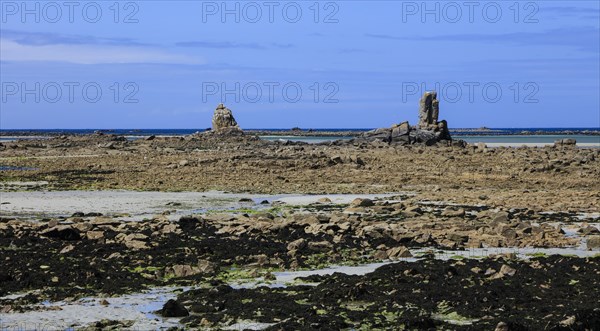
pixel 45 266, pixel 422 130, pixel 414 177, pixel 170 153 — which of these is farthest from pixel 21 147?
pixel 45 266

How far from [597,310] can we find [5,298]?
8.40 metres

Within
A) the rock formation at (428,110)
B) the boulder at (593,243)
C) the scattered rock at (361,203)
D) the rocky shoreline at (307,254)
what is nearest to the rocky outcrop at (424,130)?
the rock formation at (428,110)

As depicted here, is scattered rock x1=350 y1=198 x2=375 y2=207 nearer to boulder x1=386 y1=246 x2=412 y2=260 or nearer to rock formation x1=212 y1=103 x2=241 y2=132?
boulder x1=386 y1=246 x2=412 y2=260

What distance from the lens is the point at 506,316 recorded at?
1126cm

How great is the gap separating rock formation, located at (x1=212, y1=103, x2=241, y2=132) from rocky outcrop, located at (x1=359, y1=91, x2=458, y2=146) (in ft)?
51.3

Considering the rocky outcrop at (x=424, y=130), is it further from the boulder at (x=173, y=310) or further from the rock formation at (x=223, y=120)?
the boulder at (x=173, y=310)

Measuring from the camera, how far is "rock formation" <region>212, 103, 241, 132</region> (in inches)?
3214

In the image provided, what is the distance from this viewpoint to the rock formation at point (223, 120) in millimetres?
81625

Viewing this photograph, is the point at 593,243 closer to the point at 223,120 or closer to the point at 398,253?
the point at 398,253

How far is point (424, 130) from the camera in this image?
66.6m

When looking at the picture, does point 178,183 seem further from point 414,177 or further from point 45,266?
point 45,266

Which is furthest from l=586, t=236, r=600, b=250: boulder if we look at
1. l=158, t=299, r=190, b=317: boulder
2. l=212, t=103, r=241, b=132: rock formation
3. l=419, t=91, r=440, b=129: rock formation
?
l=212, t=103, r=241, b=132: rock formation

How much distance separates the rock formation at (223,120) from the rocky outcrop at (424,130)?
51.3 feet

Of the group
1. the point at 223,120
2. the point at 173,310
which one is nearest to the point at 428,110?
the point at 223,120
